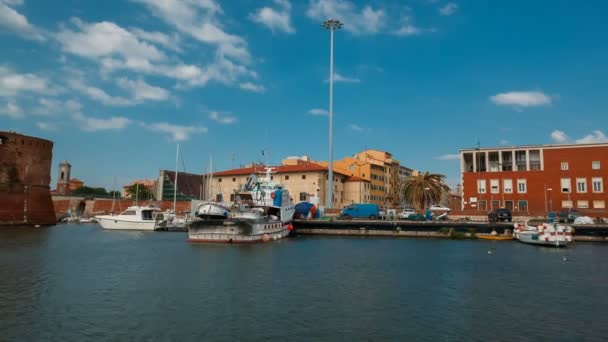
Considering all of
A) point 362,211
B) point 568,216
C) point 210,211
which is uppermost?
point 362,211

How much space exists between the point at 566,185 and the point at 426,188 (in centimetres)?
2292

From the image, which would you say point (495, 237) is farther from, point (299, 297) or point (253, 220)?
point (299, 297)

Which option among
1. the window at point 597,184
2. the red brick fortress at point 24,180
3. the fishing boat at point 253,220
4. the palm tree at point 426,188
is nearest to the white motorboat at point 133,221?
the red brick fortress at point 24,180

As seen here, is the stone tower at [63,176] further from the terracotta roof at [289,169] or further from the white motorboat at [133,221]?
the white motorboat at [133,221]

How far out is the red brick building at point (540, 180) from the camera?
2744 inches

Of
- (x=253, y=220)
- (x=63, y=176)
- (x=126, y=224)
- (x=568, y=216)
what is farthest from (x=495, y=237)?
(x=63, y=176)

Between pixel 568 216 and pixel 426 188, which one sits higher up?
pixel 426 188

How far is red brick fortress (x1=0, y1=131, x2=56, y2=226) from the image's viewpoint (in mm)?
68375

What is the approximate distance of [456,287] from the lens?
22812 millimetres

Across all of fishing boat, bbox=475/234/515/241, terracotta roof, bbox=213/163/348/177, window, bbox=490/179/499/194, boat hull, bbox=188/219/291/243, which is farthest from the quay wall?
terracotta roof, bbox=213/163/348/177

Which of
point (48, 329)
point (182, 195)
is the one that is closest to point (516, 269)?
point (48, 329)

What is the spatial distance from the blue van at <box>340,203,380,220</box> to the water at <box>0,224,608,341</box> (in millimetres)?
34595

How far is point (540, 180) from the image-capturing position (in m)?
73.1

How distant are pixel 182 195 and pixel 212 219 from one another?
98008 millimetres
